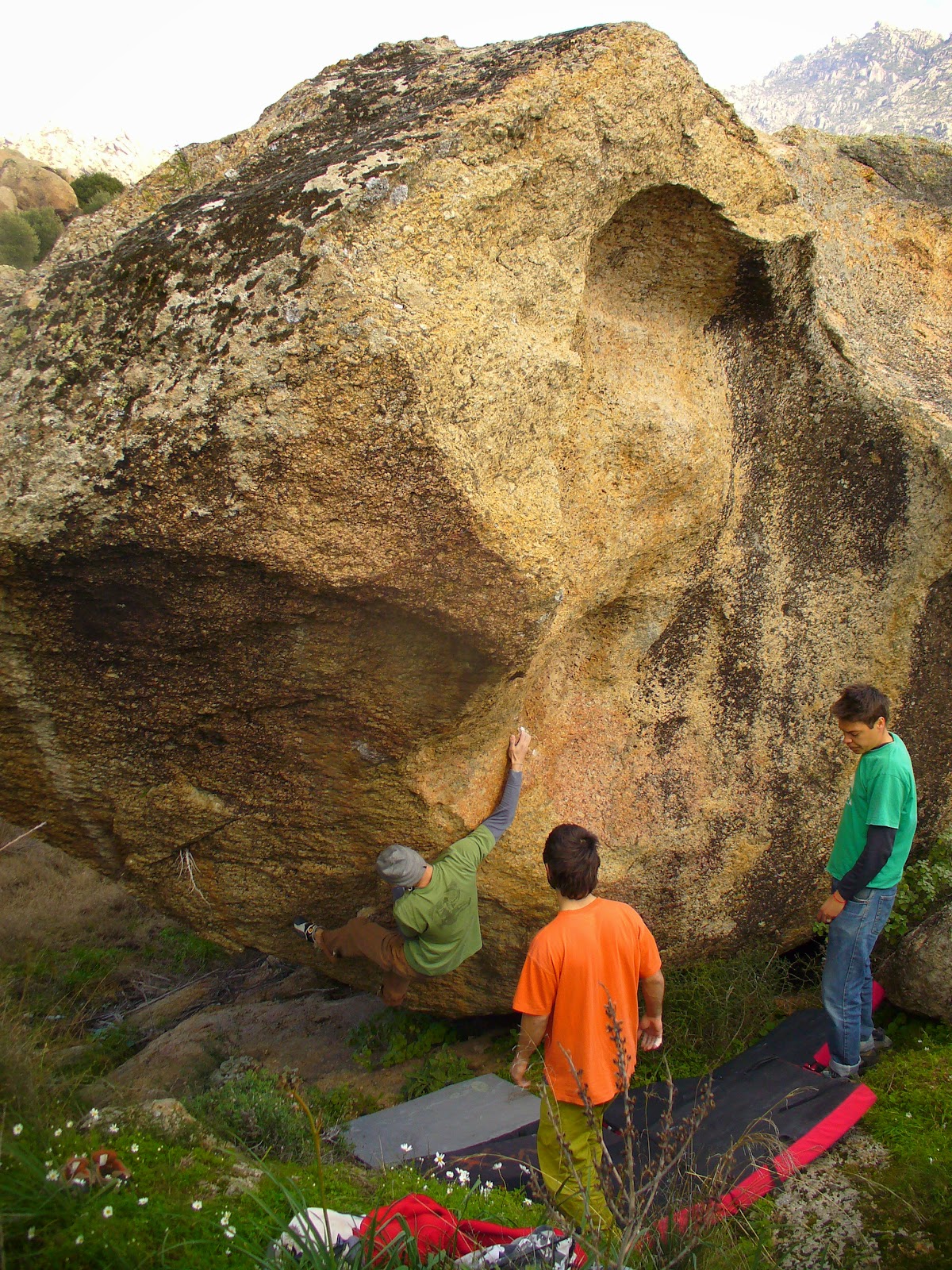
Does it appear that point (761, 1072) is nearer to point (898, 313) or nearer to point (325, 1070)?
point (325, 1070)

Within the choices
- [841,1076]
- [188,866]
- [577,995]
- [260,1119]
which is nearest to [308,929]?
[188,866]

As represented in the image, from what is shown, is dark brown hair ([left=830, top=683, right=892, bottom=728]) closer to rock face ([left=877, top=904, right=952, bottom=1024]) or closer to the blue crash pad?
rock face ([left=877, top=904, right=952, bottom=1024])

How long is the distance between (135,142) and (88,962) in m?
64.9

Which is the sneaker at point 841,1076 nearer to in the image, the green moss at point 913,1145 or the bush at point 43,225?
the green moss at point 913,1145

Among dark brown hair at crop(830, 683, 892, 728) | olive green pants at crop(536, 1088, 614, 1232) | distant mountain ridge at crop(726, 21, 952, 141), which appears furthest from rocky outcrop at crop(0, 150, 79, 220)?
distant mountain ridge at crop(726, 21, 952, 141)

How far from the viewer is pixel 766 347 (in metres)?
3.91

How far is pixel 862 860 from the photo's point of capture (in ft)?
10.7

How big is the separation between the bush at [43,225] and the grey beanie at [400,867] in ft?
72.0

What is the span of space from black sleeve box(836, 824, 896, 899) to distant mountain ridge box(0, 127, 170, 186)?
45.9 meters

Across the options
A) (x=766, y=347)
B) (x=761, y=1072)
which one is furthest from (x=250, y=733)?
(x=766, y=347)

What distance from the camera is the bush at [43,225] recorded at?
20.3 meters

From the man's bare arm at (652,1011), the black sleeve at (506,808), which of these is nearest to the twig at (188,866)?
the black sleeve at (506,808)

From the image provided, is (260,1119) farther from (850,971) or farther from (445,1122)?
(850,971)

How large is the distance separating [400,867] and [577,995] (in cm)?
94
